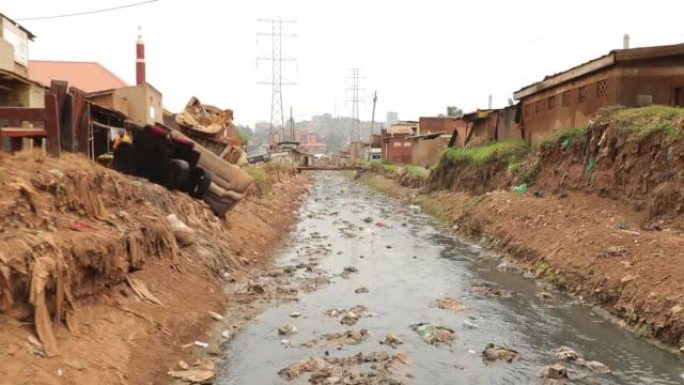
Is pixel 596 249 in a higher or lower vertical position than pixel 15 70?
lower

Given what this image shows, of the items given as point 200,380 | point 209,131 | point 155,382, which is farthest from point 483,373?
point 209,131

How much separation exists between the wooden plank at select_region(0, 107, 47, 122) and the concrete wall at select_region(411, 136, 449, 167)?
129ft

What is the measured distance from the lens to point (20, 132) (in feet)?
28.9

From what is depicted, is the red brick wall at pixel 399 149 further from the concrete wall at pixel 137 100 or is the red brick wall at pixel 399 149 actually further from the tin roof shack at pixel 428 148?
the concrete wall at pixel 137 100

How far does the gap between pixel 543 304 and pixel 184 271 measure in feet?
23.1

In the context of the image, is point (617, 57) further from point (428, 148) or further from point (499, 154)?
point (428, 148)

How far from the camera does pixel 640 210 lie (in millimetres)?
13734

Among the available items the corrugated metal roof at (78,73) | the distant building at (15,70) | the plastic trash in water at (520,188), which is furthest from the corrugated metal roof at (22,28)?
the plastic trash in water at (520,188)

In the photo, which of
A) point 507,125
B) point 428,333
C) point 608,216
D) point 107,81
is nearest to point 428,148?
point 507,125

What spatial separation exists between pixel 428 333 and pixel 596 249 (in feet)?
16.2

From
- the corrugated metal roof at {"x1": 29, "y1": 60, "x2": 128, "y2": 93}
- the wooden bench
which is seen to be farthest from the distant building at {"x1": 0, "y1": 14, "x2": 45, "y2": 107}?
the corrugated metal roof at {"x1": 29, "y1": 60, "x2": 128, "y2": 93}

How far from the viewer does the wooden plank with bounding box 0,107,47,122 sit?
873cm

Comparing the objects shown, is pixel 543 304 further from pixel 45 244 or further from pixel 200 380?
pixel 45 244

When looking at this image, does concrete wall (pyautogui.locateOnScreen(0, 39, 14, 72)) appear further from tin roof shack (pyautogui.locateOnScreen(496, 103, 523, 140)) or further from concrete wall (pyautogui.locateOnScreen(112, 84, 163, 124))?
tin roof shack (pyautogui.locateOnScreen(496, 103, 523, 140))
